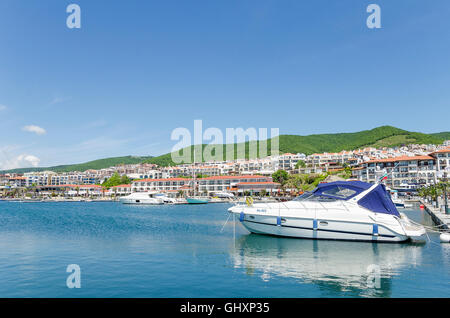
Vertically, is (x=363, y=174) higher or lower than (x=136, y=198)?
higher

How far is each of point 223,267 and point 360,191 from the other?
1166 centimetres

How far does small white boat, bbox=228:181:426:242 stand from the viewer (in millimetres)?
21016

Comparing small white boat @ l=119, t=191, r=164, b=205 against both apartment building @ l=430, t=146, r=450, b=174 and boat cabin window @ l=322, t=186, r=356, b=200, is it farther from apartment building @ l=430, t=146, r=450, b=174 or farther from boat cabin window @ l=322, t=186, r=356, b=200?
apartment building @ l=430, t=146, r=450, b=174

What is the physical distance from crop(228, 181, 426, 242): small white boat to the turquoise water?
0.73m

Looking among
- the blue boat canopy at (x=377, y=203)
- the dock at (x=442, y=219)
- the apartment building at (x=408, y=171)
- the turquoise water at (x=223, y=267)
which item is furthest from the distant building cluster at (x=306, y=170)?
the turquoise water at (x=223, y=267)

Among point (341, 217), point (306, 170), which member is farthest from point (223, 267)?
point (306, 170)

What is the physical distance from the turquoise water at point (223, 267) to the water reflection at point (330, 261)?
4 cm

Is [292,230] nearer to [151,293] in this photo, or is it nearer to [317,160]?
[151,293]

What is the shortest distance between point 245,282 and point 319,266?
4.52m

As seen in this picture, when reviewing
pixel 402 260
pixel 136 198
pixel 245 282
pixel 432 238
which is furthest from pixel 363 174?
pixel 245 282

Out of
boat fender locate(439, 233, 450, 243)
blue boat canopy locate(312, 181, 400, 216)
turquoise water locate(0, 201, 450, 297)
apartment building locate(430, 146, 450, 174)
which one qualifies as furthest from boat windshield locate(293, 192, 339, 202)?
apartment building locate(430, 146, 450, 174)

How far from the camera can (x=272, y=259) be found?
17188mm

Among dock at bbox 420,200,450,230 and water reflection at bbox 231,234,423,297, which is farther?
dock at bbox 420,200,450,230

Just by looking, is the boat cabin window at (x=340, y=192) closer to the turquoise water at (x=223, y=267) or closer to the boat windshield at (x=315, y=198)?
the boat windshield at (x=315, y=198)
